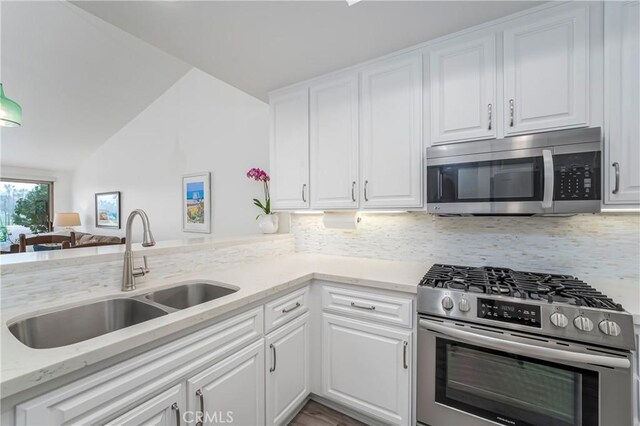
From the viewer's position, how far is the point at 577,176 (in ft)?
4.15

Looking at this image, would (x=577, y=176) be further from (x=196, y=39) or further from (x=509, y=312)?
(x=196, y=39)

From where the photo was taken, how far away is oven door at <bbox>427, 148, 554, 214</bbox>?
4.38ft

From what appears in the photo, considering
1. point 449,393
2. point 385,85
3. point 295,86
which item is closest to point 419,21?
point 385,85

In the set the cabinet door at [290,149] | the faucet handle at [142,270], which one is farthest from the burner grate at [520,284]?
the faucet handle at [142,270]

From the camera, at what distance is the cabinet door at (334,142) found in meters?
1.93

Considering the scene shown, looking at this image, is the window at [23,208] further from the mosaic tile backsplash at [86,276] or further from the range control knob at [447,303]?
the range control knob at [447,303]

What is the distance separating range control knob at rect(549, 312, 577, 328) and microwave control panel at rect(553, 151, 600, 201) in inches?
22.3

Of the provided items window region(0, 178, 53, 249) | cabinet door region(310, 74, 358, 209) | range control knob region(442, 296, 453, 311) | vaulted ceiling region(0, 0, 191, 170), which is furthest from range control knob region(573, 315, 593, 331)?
window region(0, 178, 53, 249)

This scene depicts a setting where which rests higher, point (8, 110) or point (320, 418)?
point (8, 110)

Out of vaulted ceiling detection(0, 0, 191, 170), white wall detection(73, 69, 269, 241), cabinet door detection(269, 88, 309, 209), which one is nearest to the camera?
cabinet door detection(269, 88, 309, 209)

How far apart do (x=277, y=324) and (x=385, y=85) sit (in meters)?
1.70

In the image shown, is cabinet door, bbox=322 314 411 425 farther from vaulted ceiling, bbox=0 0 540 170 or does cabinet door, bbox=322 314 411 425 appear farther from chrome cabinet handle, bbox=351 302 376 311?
vaulted ceiling, bbox=0 0 540 170

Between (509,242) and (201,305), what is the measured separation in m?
1.85

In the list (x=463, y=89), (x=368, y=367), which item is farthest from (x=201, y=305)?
(x=463, y=89)
